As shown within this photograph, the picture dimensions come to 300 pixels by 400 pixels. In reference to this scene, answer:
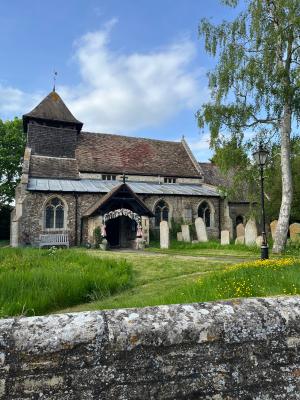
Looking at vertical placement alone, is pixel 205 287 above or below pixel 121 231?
below

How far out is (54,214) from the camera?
869 inches

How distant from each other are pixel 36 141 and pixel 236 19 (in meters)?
17.3

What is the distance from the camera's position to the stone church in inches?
843

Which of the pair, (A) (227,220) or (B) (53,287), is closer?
(B) (53,287)

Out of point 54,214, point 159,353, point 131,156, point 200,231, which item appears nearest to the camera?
point 159,353

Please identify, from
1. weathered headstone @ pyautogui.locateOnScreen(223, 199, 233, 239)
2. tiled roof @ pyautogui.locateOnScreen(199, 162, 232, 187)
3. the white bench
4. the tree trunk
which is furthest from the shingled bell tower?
the tree trunk

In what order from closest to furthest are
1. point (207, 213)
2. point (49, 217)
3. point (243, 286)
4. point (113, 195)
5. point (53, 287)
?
point (243, 286) → point (53, 287) → point (113, 195) → point (49, 217) → point (207, 213)

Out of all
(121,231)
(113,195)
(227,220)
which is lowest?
(121,231)

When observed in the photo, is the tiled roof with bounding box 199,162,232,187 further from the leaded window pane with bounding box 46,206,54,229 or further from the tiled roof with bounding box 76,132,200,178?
the leaded window pane with bounding box 46,206,54,229

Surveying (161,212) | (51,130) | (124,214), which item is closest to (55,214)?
(124,214)

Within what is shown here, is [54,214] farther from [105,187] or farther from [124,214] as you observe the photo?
[124,214]

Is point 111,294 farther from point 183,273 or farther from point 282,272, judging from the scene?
point 282,272

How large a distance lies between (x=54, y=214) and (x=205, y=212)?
12.2m

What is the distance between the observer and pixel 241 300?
226 cm
